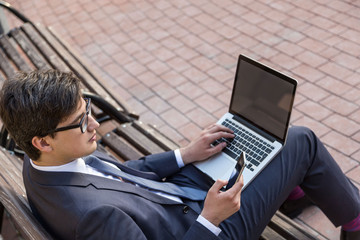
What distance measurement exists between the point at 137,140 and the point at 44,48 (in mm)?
1633

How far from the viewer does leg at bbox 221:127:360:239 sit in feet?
8.12

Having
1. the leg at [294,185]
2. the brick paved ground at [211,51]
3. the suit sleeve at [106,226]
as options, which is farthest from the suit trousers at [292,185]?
the brick paved ground at [211,51]

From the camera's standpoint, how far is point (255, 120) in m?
2.83

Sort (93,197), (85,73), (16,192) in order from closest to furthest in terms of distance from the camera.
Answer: (93,197)
(16,192)
(85,73)

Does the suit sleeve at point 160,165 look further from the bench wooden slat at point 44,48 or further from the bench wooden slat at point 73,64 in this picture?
the bench wooden slat at point 44,48

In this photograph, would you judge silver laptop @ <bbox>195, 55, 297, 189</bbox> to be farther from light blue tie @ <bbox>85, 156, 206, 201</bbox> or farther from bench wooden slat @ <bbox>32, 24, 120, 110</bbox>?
bench wooden slat @ <bbox>32, 24, 120, 110</bbox>

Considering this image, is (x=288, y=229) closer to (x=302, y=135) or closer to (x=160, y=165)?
(x=302, y=135)

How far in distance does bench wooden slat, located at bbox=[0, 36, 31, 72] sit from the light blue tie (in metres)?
1.90

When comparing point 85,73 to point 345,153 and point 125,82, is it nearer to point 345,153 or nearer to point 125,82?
point 125,82

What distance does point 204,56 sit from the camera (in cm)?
531

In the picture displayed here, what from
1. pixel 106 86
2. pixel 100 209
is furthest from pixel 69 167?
pixel 106 86

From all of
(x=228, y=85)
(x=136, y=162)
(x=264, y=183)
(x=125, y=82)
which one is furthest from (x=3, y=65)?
(x=264, y=183)

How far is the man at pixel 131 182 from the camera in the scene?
200 cm

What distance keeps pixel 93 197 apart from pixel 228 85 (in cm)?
302
